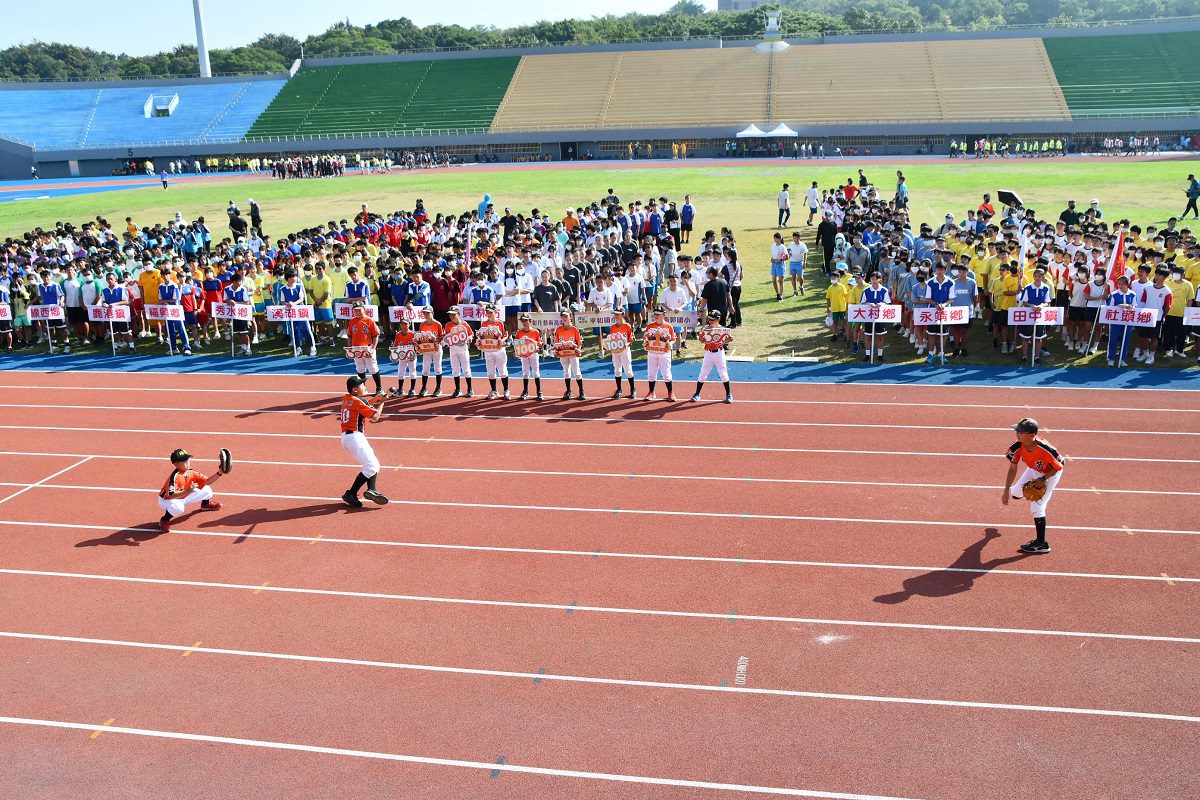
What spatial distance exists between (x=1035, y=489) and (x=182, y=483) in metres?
10.3

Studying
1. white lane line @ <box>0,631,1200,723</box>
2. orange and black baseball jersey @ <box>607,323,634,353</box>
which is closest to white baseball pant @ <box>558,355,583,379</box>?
orange and black baseball jersey @ <box>607,323,634,353</box>

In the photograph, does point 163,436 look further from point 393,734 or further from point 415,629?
point 393,734

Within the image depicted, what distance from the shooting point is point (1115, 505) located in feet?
38.0

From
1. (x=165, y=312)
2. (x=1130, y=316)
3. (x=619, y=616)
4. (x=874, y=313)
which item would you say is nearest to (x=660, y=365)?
(x=874, y=313)

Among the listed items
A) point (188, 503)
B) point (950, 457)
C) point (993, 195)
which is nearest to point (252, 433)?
point (188, 503)

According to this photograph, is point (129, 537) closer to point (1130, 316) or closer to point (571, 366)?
point (571, 366)

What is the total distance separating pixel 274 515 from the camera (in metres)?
12.3

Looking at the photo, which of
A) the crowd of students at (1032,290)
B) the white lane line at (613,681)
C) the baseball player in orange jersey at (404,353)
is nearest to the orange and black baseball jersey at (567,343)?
the baseball player in orange jersey at (404,353)

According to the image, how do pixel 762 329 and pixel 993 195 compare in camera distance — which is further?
pixel 993 195

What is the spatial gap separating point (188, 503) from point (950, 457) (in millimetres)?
10520

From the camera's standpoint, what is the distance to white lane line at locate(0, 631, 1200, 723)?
773cm

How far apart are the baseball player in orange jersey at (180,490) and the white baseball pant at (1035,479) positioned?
9665mm

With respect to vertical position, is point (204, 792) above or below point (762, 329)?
below

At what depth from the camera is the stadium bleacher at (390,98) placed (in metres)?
75.8
